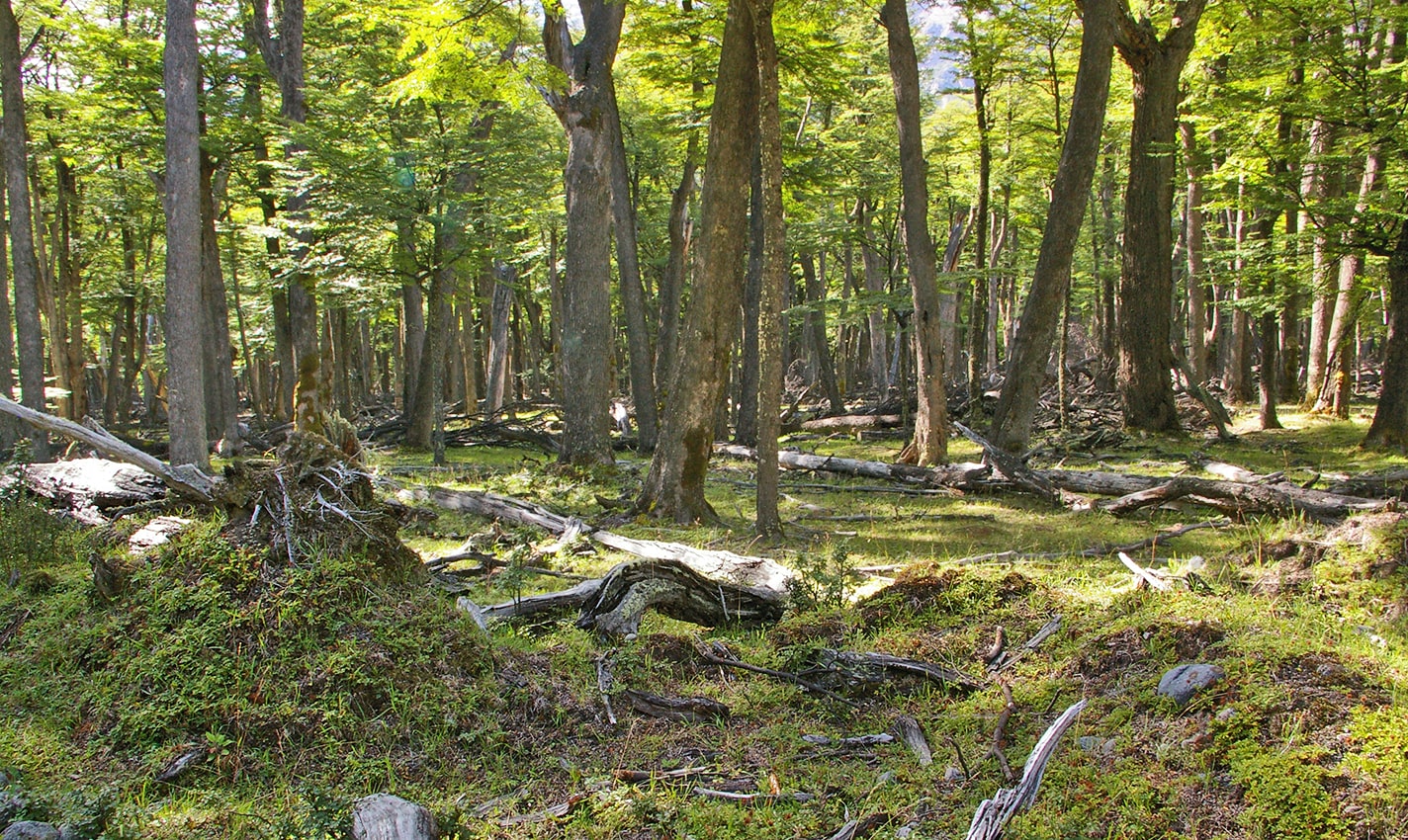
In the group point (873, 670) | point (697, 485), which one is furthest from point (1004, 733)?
point (697, 485)

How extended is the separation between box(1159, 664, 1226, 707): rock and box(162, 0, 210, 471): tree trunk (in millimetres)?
11200

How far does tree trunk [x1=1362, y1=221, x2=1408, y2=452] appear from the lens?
36.9 feet

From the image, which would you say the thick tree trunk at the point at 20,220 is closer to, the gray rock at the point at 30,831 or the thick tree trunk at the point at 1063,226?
the gray rock at the point at 30,831

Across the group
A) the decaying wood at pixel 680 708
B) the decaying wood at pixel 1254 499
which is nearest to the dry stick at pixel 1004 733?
the decaying wood at pixel 680 708

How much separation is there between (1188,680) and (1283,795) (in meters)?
0.81

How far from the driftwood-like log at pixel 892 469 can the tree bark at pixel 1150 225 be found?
5.00 meters

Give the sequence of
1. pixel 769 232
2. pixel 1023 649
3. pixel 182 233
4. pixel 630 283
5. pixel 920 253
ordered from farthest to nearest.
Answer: pixel 630 283
pixel 920 253
pixel 182 233
pixel 769 232
pixel 1023 649

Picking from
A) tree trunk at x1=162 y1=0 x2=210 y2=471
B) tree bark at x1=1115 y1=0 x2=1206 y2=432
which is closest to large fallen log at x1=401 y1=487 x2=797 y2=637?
tree trunk at x1=162 y1=0 x2=210 y2=471

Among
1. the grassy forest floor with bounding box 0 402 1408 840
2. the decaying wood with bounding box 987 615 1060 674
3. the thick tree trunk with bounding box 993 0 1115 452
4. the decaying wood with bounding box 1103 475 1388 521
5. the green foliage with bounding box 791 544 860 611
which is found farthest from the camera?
the thick tree trunk with bounding box 993 0 1115 452

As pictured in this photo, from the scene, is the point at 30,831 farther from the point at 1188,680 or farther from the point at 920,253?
the point at 920,253

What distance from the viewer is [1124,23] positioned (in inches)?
515

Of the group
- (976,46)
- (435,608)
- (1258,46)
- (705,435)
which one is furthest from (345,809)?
(976,46)

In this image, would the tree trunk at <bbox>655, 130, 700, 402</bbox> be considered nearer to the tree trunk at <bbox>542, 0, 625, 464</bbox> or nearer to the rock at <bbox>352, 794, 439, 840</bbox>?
the tree trunk at <bbox>542, 0, 625, 464</bbox>

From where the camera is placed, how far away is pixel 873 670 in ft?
15.1
